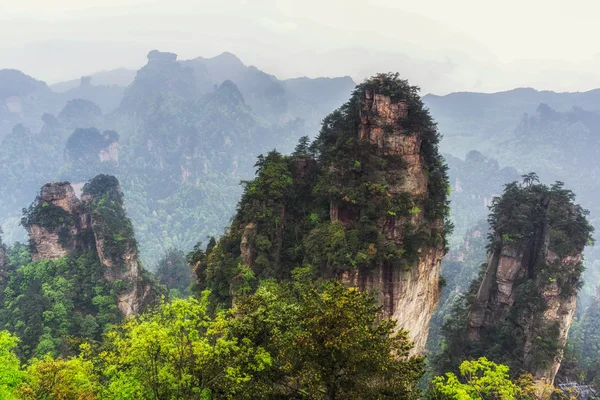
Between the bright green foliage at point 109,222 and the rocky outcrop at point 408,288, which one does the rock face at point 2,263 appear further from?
the rocky outcrop at point 408,288

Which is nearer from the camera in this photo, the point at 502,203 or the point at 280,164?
the point at 280,164

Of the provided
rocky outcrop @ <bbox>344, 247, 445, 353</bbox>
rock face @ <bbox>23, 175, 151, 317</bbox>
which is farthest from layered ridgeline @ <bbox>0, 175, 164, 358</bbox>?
rocky outcrop @ <bbox>344, 247, 445, 353</bbox>

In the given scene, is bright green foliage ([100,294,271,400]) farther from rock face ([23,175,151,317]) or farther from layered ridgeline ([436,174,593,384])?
rock face ([23,175,151,317])

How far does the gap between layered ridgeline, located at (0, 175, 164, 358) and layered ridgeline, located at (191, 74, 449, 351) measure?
57.4 ft

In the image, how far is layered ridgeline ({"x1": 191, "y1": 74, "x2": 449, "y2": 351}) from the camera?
23.1 metres

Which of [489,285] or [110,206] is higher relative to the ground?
[110,206]

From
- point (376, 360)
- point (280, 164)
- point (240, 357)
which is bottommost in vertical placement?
point (240, 357)

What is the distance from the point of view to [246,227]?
25625 mm

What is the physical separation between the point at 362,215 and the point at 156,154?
13819 cm

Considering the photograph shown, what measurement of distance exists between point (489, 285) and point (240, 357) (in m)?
28.0

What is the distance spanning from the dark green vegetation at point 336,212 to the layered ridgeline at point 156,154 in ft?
264

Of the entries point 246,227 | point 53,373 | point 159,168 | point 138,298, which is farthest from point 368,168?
point 159,168

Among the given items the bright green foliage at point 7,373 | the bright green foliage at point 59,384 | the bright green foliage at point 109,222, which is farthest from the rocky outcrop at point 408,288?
the bright green foliage at point 109,222

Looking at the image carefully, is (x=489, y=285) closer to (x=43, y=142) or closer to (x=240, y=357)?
(x=240, y=357)
